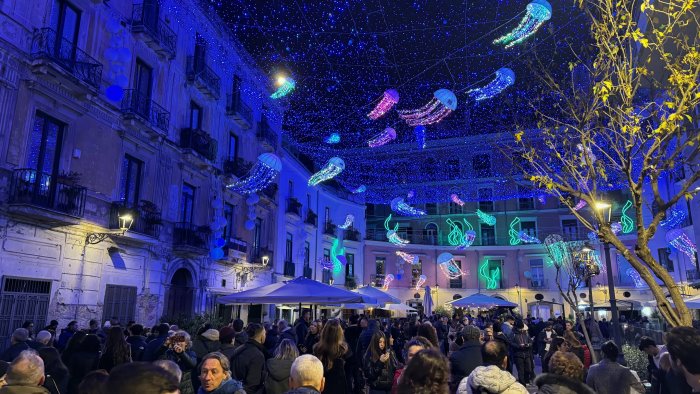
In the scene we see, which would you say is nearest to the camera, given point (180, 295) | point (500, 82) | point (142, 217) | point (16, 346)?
point (16, 346)

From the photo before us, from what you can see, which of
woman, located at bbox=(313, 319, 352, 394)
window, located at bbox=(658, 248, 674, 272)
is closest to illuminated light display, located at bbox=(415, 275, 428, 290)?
window, located at bbox=(658, 248, 674, 272)

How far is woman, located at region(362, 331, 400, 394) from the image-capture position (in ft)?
20.5

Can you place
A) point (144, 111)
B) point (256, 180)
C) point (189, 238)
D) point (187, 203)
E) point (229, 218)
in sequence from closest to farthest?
1. point (144, 111)
2. point (189, 238)
3. point (187, 203)
4. point (256, 180)
5. point (229, 218)

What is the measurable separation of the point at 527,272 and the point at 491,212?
5139mm

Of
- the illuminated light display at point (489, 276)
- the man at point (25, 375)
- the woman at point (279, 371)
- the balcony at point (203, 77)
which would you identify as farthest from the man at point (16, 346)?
the illuminated light display at point (489, 276)

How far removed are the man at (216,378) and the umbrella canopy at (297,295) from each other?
21.1ft

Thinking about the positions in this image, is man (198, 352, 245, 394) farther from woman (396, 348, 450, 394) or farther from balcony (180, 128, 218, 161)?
balcony (180, 128, 218, 161)

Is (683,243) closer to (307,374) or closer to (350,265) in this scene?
(350,265)

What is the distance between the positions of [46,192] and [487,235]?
32483 millimetres

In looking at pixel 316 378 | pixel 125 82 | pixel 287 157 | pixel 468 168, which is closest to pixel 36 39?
pixel 125 82

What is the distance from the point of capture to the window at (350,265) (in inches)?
1345

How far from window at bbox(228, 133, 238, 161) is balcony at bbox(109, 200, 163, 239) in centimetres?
579

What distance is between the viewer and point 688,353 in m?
2.92

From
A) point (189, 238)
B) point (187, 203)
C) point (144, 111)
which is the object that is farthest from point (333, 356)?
point (187, 203)
